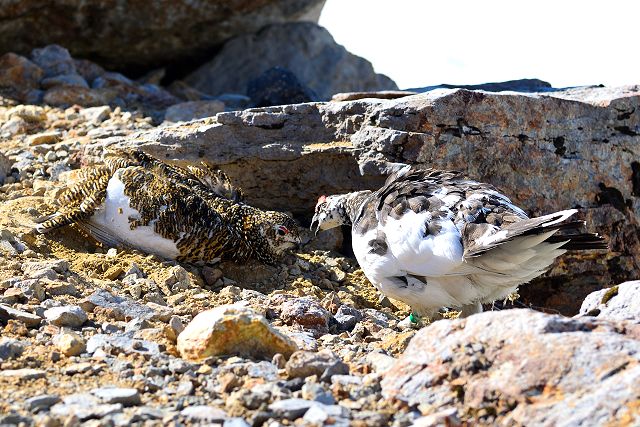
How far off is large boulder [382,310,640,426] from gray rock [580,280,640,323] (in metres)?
0.92

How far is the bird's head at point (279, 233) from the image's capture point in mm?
7020

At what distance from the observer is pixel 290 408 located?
3445 mm

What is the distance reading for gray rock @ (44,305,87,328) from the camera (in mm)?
4766

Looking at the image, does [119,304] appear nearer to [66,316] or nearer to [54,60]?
[66,316]

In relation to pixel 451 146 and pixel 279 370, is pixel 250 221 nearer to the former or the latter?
pixel 451 146

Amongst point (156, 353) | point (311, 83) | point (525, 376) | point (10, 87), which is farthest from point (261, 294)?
point (311, 83)

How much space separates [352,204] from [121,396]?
3.33m

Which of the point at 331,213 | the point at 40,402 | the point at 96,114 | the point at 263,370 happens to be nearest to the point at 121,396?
the point at 40,402

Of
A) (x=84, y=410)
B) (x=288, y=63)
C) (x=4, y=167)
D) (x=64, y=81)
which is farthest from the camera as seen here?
(x=288, y=63)

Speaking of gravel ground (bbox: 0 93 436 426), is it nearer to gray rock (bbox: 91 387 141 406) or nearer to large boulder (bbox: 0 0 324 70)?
gray rock (bbox: 91 387 141 406)

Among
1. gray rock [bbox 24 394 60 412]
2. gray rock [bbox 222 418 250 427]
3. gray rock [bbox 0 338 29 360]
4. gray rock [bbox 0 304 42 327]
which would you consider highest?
gray rock [bbox 0 304 42 327]

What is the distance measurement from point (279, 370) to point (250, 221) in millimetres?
3117

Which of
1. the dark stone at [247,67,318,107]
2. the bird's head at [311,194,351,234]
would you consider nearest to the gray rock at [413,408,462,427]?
the bird's head at [311,194,351,234]

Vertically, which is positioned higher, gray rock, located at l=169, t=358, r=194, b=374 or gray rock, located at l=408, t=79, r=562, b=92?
gray rock, located at l=408, t=79, r=562, b=92
